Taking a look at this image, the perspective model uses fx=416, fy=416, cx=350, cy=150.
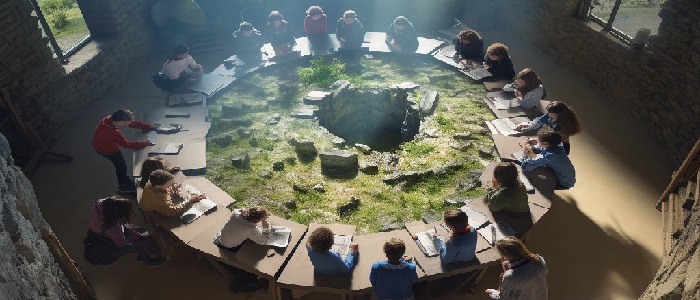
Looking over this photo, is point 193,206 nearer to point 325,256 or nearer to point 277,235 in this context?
point 277,235

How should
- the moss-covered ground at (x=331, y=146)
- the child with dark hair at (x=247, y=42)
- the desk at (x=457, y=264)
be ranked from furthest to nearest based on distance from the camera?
1. the child with dark hair at (x=247, y=42)
2. the moss-covered ground at (x=331, y=146)
3. the desk at (x=457, y=264)

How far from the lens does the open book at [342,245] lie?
500 centimetres

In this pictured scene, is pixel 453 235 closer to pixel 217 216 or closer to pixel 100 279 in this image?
pixel 217 216

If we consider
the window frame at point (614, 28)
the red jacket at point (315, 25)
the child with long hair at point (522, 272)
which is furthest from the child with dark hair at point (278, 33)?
the child with long hair at point (522, 272)

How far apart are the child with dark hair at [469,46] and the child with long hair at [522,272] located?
21.2 ft

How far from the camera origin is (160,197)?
5.45 metres

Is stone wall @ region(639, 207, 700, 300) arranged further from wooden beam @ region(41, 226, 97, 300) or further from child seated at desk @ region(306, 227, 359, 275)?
wooden beam @ region(41, 226, 97, 300)

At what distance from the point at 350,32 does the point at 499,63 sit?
3997 millimetres

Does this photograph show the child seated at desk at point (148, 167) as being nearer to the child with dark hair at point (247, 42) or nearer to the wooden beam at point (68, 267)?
the wooden beam at point (68, 267)

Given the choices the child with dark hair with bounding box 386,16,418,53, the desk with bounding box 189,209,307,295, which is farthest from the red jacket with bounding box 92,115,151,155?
the child with dark hair with bounding box 386,16,418,53

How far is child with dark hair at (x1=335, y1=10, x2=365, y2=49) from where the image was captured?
10.9 meters

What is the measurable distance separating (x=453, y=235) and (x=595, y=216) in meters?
3.14

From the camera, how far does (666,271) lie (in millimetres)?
4578

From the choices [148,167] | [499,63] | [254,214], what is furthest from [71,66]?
[499,63]
